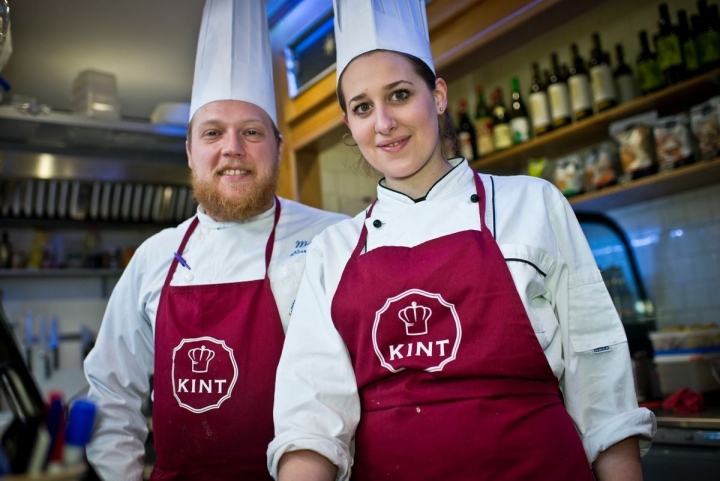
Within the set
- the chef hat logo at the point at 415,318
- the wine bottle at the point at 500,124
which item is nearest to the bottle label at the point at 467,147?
the wine bottle at the point at 500,124

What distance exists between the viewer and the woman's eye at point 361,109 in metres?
1.43

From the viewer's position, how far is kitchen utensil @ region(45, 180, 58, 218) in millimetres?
4184

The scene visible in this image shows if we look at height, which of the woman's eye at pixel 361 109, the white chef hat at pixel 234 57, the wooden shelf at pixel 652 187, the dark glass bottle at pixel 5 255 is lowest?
the woman's eye at pixel 361 109

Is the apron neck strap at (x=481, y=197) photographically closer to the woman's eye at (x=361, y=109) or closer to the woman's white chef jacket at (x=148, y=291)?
the woman's eye at (x=361, y=109)

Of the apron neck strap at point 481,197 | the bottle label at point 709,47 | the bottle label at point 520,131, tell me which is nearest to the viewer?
the apron neck strap at point 481,197

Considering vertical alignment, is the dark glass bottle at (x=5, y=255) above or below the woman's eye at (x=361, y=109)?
above

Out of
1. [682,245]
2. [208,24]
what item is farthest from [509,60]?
[208,24]

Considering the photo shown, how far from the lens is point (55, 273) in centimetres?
426

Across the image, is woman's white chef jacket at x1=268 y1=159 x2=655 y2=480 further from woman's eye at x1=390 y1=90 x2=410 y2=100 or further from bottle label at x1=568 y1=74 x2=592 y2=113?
bottle label at x1=568 y1=74 x2=592 y2=113

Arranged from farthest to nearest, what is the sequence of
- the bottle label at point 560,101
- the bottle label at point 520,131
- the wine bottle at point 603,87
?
the bottle label at point 520,131 → the bottle label at point 560,101 → the wine bottle at point 603,87

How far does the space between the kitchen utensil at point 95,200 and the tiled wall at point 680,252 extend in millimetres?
3045

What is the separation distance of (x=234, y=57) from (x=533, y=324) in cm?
119

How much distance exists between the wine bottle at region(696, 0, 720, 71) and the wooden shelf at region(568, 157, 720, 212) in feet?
1.23

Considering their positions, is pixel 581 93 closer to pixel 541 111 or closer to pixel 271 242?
pixel 541 111
